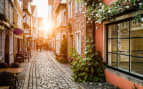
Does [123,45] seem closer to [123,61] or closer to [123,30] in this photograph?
[123,61]

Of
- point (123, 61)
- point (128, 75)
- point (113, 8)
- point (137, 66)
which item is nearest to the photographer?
point (128, 75)

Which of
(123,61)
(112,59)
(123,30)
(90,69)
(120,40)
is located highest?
(123,30)

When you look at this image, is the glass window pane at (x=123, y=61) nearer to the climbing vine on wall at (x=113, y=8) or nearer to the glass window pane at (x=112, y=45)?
the glass window pane at (x=112, y=45)

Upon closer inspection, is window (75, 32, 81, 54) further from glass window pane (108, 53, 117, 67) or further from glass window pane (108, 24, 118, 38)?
glass window pane (108, 53, 117, 67)

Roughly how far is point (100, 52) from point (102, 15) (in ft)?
6.48

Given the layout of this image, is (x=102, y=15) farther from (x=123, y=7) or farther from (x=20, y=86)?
(x=20, y=86)

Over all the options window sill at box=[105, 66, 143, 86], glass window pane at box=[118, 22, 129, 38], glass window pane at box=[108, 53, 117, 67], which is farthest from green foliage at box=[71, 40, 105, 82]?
glass window pane at box=[118, 22, 129, 38]

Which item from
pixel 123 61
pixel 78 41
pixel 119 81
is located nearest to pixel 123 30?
pixel 123 61

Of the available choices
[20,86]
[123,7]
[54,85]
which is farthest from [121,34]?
[20,86]

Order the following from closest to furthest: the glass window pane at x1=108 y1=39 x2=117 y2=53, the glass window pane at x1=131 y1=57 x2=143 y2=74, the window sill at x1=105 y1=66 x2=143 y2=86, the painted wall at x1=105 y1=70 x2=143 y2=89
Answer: the window sill at x1=105 y1=66 x2=143 y2=86 < the painted wall at x1=105 y1=70 x2=143 y2=89 < the glass window pane at x1=108 y1=39 x2=117 y2=53 < the glass window pane at x1=131 y1=57 x2=143 y2=74

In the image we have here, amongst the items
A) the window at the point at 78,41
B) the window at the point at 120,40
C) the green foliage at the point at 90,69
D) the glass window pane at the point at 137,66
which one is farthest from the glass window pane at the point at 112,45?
the window at the point at 78,41

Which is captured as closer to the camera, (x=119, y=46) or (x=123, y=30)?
(x=123, y=30)

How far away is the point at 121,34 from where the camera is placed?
606 centimetres

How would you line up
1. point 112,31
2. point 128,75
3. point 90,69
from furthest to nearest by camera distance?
point 90,69 → point 112,31 → point 128,75
